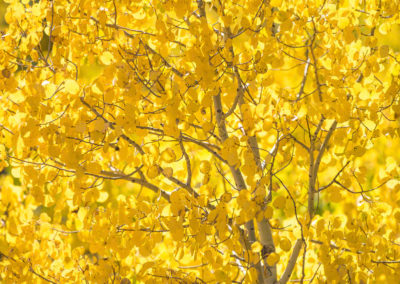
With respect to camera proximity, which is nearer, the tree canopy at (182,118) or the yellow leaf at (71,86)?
the yellow leaf at (71,86)

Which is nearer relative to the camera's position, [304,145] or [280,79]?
[304,145]

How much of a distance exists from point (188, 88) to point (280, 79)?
338cm

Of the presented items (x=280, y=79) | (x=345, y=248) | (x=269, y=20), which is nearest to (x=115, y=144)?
(x=269, y=20)

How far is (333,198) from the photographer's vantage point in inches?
69.4

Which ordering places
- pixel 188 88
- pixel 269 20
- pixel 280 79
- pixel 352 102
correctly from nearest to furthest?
1. pixel 188 88
2. pixel 269 20
3. pixel 352 102
4. pixel 280 79

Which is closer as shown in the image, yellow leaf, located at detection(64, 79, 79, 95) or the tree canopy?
yellow leaf, located at detection(64, 79, 79, 95)

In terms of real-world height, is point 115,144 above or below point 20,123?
above

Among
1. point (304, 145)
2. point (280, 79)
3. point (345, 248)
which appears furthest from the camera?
point (280, 79)

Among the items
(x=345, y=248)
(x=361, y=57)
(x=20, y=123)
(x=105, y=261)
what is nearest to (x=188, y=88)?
(x=20, y=123)

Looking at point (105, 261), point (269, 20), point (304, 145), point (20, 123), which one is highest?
point (269, 20)

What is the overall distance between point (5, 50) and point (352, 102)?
103cm

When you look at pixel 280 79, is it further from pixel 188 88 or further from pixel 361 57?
pixel 188 88

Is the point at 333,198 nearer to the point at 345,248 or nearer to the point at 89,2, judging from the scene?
the point at 345,248

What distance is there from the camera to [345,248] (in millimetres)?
1813
